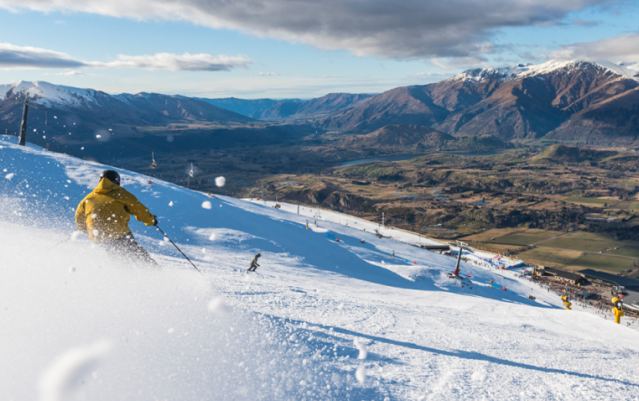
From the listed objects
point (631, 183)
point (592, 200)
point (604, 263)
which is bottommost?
point (604, 263)

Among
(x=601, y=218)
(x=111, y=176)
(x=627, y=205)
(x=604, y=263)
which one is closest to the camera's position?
(x=111, y=176)

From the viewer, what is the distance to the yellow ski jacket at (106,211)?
670 centimetres

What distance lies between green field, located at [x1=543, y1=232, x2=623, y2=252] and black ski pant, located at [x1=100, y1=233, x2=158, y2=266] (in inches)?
3195

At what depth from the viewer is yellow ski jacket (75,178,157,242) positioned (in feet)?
22.0

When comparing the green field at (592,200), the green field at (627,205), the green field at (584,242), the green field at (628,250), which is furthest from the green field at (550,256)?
the green field at (592,200)

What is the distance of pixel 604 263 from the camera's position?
6150cm

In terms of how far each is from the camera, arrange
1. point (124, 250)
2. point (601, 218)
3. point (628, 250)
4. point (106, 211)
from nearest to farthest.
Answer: point (106, 211) < point (124, 250) < point (628, 250) < point (601, 218)

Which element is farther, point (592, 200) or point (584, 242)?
point (592, 200)

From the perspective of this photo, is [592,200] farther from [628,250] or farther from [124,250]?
[124,250]

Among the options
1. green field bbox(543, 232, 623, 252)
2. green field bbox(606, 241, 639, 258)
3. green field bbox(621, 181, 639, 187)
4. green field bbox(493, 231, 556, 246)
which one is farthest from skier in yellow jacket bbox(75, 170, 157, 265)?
green field bbox(621, 181, 639, 187)

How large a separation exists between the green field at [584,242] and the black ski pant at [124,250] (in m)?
81.1

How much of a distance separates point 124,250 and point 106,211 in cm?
95

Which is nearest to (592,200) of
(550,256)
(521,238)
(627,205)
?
(627,205)

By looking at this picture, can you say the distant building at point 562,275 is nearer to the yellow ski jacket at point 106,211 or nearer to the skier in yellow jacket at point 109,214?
the skier in yellow jacket at point 109,214
